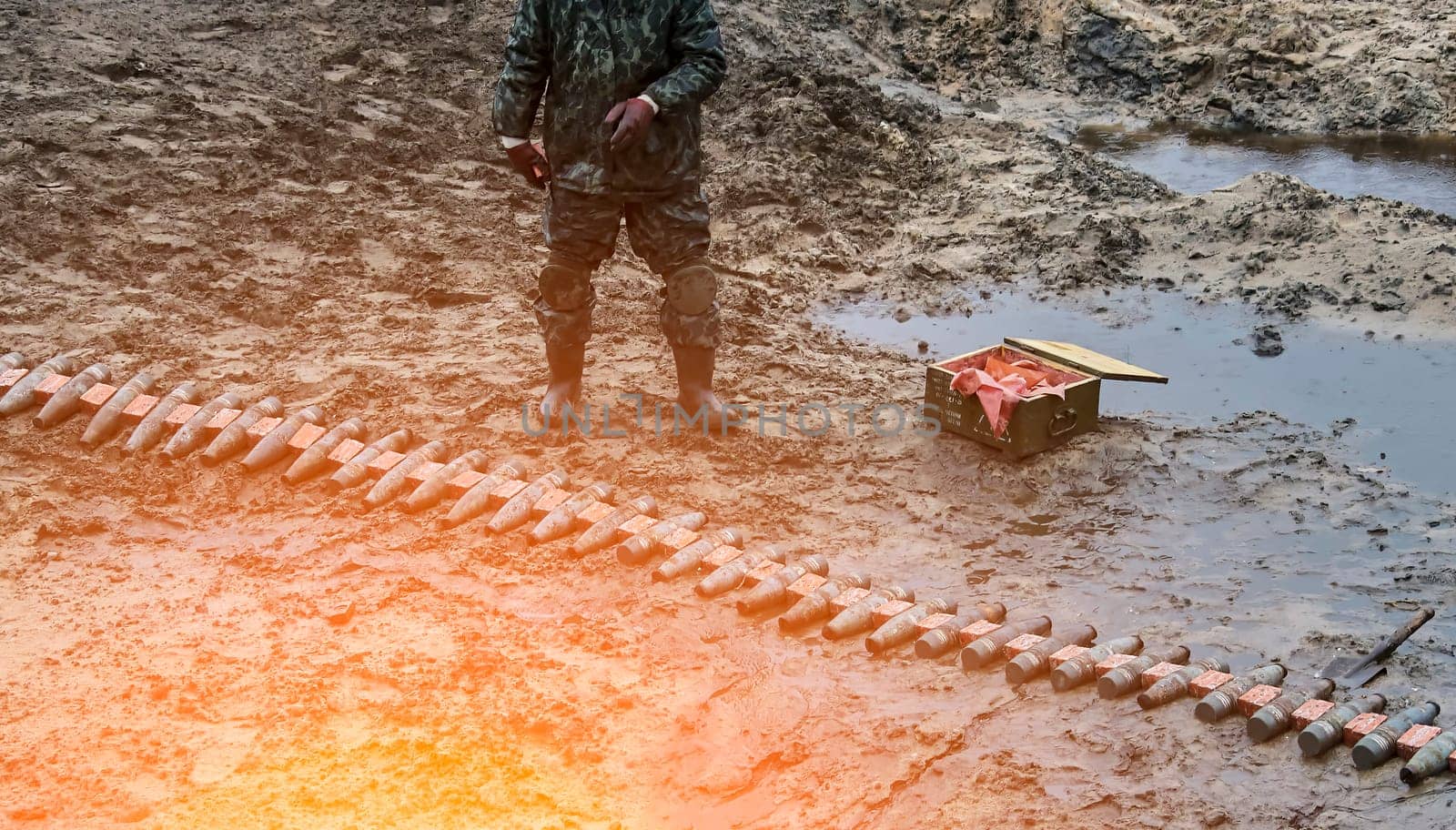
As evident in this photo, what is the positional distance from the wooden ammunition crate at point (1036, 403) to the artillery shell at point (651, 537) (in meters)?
1.50

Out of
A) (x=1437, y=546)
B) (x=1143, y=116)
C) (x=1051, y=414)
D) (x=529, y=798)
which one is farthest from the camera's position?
(x=1143, y=116)

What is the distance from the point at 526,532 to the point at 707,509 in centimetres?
80

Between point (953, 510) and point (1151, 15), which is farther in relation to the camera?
point (1151, 15)

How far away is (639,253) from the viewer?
6254mm

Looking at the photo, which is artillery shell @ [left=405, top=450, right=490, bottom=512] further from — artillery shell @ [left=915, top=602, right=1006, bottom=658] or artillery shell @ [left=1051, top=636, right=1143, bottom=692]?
artillery shell @ [left=1051, top=636, right=1143, bottom=692]

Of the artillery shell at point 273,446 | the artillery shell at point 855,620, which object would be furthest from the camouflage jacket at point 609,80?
the artillery shell at point 855,620

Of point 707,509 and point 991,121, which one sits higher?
point 991,121

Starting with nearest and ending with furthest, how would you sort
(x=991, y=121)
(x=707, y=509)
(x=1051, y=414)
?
(x=707, y=509), (x=1051, y=414), (x=991, y=121)

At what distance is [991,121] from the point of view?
11.8 m

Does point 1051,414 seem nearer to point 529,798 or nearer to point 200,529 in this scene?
point 529,798

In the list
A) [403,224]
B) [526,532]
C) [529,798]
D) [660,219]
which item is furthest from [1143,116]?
[529,798]

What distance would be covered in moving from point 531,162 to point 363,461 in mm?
1528

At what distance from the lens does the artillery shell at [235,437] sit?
237 inches

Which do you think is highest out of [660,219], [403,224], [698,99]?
[698,99]
